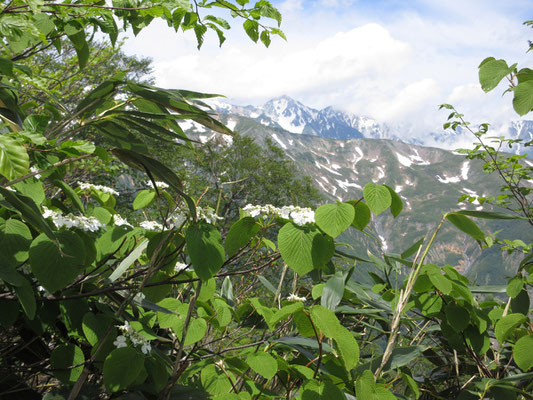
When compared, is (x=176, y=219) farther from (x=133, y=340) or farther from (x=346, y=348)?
(x=346, y=348)

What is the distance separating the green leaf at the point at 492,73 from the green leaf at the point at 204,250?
91 centimetres

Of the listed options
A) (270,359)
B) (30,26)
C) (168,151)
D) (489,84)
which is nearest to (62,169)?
(30,26)

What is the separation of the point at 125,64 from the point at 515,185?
27.0 m

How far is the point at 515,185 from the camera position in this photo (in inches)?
189

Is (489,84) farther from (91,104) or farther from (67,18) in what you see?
(67,18)

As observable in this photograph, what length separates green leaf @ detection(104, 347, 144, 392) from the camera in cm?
87

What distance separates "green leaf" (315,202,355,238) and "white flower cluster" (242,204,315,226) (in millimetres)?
59

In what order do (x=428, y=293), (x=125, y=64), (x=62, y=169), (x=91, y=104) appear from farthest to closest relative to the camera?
(x=125, y=64) → (x=428, y=293) → (x=62, y=169) → (x=91, y=104)

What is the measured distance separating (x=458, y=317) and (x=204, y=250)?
1023 millimetres

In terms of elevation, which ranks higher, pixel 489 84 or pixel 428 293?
pixel 489 84

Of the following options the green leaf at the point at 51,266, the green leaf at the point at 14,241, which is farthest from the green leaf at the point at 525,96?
the green leaf at the point at 14,241

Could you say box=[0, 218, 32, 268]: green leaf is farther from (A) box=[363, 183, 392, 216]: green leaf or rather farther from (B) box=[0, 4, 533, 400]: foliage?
Answer: (A) box=[363, 183, 392, 216]: green leaf

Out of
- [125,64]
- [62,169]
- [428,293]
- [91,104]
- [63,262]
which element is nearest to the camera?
[63,262]

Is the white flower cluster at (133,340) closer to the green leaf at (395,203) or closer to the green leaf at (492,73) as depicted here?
the green leaf at (395,203)
